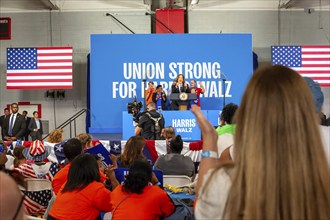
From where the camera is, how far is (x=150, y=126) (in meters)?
9.55

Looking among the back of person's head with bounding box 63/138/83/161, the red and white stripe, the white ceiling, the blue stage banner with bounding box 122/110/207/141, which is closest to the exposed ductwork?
the white ceiling

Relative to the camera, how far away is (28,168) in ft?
15.4

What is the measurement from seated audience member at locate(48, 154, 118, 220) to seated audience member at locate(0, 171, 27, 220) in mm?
2129

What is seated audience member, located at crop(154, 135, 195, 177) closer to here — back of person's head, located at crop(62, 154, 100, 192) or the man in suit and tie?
back of person's head, located at crop(62, 154, 100, 192)

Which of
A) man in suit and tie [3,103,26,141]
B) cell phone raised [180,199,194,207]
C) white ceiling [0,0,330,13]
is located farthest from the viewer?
white ceiling [0,0,330,13]

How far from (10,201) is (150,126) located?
841 cm

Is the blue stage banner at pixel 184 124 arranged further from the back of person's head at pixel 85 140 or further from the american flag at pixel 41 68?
the back of person's head at pixel 85 140

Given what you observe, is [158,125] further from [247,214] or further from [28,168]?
[247,214]

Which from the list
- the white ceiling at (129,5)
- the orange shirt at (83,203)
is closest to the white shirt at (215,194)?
the orange shirt at (83,203)

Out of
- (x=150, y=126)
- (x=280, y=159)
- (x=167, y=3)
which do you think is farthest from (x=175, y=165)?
(x=167, y=3)

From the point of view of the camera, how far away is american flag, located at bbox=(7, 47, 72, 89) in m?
14.2

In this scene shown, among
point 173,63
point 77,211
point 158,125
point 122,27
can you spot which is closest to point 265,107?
point 77,211

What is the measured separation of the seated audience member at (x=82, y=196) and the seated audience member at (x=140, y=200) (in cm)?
17

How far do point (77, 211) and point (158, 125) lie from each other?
6.37m
